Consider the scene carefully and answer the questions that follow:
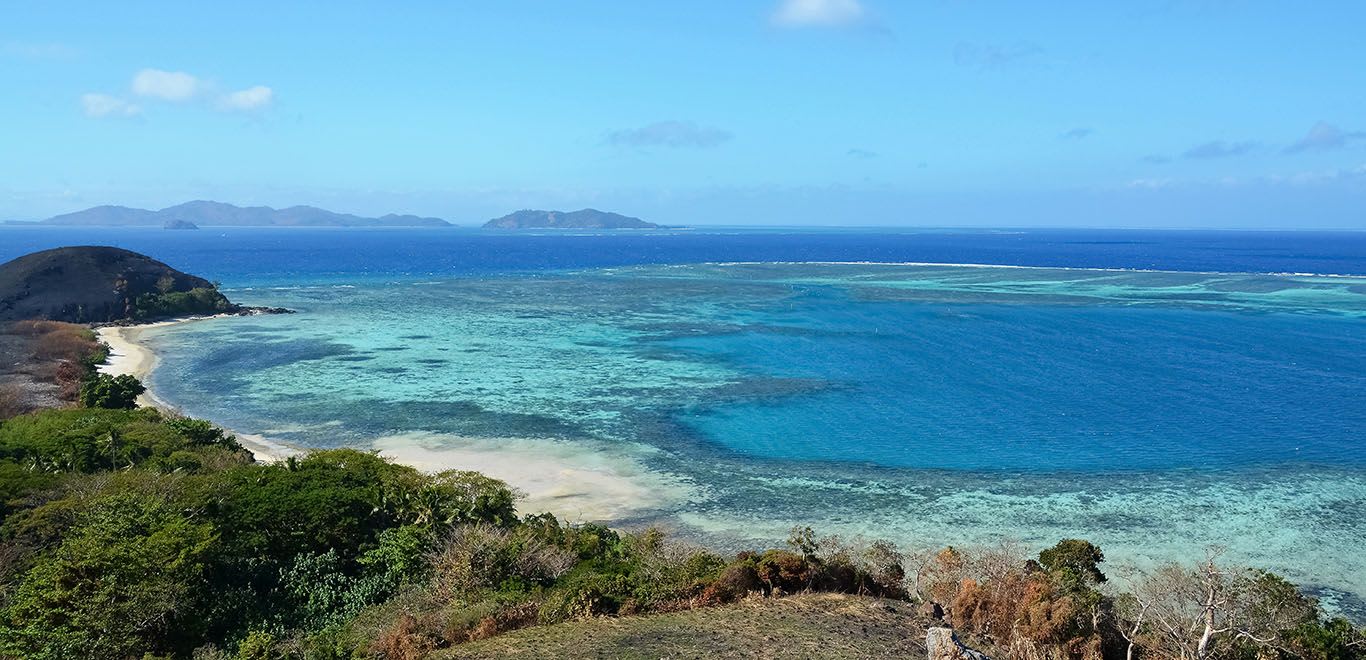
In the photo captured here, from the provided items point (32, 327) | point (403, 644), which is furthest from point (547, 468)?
point (32, 327)

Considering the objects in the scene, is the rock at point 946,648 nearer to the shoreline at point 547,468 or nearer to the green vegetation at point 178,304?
the shoreline at point 547,468

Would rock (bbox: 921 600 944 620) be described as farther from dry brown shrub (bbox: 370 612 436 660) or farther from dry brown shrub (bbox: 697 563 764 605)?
dry brown shrub (bbox: 370 612 436 660)

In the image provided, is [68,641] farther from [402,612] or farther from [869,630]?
[869,630]

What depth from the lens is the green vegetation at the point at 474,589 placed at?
16.9m

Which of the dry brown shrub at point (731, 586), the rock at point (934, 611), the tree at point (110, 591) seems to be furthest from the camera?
the dry brown shrub at point (731, 586)

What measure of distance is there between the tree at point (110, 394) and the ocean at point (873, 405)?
447 centimetres

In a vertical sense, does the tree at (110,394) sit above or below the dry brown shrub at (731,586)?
above

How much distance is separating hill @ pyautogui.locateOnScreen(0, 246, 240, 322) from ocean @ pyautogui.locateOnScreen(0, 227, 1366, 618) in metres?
8.57

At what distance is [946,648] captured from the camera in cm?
1363

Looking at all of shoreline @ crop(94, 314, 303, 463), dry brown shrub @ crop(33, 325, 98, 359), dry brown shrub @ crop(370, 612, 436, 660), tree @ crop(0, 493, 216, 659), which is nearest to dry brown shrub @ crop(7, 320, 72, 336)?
dry brown shrub @ crop(33, 325, 98, 359)

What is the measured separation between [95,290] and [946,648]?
299 ft

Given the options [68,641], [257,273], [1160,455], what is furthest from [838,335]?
[257,273]

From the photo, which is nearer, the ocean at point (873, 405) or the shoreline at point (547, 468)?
the ocean at point (873, 405)

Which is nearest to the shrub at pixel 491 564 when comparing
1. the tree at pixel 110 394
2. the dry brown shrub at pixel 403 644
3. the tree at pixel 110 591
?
the dry brown shrub at pixel 403 644
